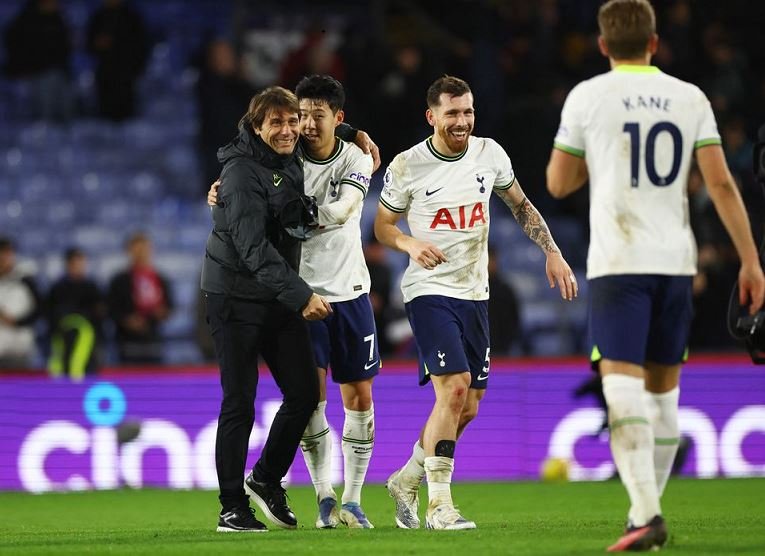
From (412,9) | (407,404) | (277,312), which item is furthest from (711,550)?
(412,9)

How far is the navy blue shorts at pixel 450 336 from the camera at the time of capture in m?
8.12

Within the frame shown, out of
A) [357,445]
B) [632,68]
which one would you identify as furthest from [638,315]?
[357,445]

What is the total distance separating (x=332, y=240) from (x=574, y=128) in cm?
245

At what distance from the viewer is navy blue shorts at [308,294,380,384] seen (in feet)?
28.1

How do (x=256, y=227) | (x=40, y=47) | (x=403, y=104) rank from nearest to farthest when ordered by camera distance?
(x=256, y=227) → (x=403, y=104) → (x=40, y=47)

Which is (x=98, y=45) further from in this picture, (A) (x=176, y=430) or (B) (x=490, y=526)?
(B) (x=490, y=526)

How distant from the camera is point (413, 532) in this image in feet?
25.9

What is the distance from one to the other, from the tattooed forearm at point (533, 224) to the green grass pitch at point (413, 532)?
Result: 1.60 meters

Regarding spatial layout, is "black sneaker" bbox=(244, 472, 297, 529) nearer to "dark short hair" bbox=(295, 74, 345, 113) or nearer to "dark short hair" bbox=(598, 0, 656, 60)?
"dark short hair" bbox=(295, 74, 345, 113)

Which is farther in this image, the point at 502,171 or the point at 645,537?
the point at 502,171

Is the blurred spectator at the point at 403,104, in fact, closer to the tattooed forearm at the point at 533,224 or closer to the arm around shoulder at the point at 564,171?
the tattooed forearm at the point at 533,224

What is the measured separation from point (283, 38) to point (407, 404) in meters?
7.96

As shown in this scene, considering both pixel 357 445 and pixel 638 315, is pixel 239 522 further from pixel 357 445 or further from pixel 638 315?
pixel 638 315

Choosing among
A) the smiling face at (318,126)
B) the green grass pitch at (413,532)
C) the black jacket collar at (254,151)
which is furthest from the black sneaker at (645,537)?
the smiling face at (318,126)
